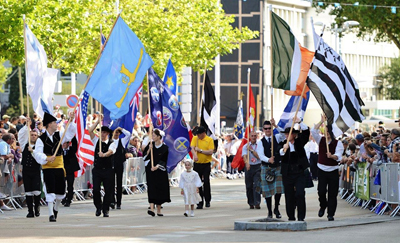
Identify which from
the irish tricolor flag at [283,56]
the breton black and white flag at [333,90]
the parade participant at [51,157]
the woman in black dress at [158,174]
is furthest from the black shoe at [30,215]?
the breton black and white flag at [333,90]

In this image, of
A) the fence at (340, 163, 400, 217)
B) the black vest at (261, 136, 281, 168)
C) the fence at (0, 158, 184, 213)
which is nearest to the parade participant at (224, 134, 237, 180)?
the fence at (0, 158, 184, 213)

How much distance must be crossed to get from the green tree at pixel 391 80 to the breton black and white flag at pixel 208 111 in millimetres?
79781

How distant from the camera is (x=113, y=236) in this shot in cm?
1502

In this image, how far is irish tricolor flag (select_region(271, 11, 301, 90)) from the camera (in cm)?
1731

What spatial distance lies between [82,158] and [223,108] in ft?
201

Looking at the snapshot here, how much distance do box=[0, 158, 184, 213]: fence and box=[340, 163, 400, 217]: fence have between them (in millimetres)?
6406

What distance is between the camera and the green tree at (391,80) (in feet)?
339

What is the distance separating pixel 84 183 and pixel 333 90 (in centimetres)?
1021

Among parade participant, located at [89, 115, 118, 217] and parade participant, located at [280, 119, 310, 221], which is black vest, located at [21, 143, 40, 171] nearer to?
parade participant, located at [89, 115, 118, 217]

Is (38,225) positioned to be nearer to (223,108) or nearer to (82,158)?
(82,158)

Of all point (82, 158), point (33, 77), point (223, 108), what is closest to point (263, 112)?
point (223, 108)

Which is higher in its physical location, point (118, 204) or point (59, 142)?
point (59, 142)

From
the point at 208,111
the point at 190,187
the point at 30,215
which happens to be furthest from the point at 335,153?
the point at 208,111

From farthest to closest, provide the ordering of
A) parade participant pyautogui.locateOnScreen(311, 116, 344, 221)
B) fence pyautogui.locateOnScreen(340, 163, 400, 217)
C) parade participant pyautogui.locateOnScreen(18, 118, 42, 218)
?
fence pyautogui.locateOnScreen(340, 163, 400, 217) → parade participant pyautogui.locateOnScreen(18, 118, 42, 218) → parade participant pyautogui.locateOnScreen(311, 116, 344, 221)
